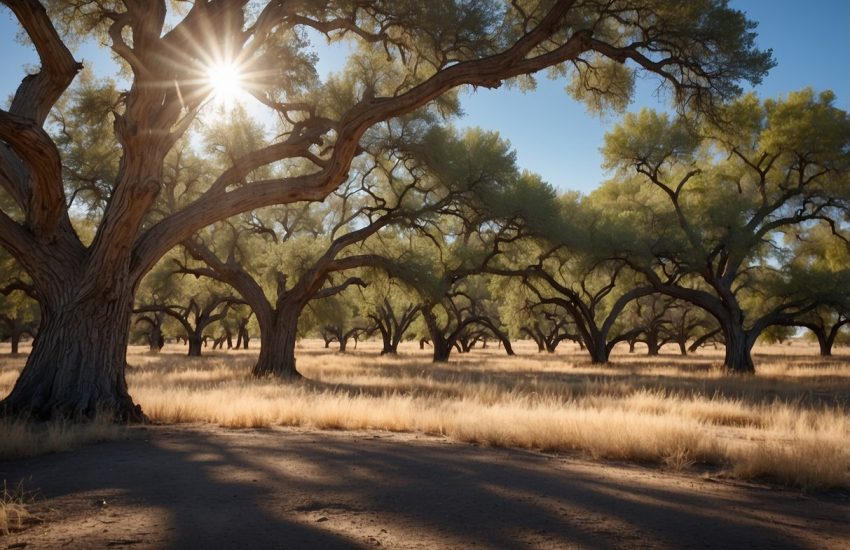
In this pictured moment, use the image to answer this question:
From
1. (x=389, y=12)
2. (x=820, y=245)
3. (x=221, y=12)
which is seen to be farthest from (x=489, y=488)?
(x=820, y=245)

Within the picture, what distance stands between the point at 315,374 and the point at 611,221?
569 inches

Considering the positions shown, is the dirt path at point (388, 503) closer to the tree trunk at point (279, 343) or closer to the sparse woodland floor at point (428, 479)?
the sparse woodland floor at point (428, 479)

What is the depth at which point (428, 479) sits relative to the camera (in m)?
5.31

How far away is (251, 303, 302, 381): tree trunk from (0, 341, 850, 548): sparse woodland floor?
9.72m

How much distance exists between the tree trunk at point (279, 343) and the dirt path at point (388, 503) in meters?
13.0

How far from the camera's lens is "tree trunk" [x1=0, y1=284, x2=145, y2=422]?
843 cm

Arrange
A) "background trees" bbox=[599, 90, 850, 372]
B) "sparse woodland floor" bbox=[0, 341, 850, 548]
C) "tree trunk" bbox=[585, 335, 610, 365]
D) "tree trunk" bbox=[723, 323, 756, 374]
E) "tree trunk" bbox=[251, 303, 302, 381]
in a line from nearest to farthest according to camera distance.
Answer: "sparse woodland floor" bbox=[0, 341, 850, 548]
"tree trunk" bbox=[251, 303, 302, 381]
"background trees" bbox=[599, 90, 850, 372]
"tree trunk" bbox=[723, 323, 756, 374]
"tree trunk" bbox=[585, 335, 610, 365]

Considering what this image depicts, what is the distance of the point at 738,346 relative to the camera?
24719 mm

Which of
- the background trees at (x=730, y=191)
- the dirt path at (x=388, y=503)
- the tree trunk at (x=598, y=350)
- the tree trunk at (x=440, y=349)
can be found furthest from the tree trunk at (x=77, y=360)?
the tree trunk at (x=598, y=350)

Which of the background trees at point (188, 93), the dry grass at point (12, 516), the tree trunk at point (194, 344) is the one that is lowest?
the dry grass at point (12, 516)

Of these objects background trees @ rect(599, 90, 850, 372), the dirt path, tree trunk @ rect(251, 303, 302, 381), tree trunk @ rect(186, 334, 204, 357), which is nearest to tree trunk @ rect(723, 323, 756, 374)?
background trees @ rect(599, 90, 850, 372)

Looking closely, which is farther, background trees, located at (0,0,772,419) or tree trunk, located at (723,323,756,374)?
tree trunk, located at (723,323,756,374)

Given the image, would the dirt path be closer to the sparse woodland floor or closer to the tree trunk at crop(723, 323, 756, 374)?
the sparse woodland floor

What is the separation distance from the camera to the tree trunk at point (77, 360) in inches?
332
